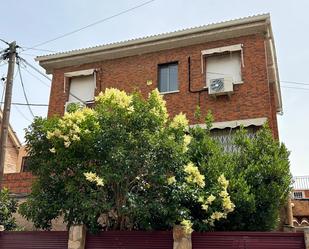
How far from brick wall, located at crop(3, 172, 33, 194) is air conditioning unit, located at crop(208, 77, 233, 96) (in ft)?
26.2

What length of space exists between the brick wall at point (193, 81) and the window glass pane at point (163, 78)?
235 millimetres

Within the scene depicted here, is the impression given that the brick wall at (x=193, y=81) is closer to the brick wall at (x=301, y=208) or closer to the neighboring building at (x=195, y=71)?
the neighboring building at (x=195, y=71)

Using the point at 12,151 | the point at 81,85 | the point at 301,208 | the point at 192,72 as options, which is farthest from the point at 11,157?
the point at 301,208

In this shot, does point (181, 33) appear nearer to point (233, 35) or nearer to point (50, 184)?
point (233, 35)

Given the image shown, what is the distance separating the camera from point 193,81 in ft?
51.4

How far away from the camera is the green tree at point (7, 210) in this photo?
14.2 m

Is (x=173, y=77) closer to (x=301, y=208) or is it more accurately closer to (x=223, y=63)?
(x=223, y=63)

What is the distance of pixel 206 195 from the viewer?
10172 mm

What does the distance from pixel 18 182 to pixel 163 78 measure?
7317mm

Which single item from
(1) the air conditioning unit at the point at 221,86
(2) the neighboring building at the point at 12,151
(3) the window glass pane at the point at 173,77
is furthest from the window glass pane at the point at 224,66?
(2) the neighboring building at the point at 12,151

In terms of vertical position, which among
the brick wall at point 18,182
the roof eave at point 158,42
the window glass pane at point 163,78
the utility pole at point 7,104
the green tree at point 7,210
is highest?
the roof eave at point 158,42

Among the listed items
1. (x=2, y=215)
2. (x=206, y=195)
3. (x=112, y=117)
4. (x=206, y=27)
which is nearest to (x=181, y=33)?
(x=206, y=27)

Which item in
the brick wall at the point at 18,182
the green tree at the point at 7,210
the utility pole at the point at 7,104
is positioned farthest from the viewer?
the brick wall at the point at 18,182

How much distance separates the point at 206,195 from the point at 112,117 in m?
3.01
